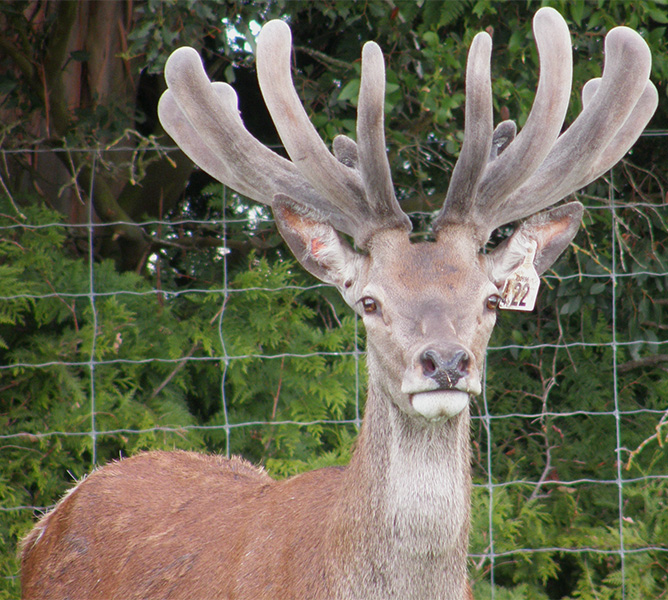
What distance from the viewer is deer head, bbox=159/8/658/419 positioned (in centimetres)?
229

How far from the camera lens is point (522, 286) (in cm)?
260

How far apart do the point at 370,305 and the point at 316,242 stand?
35cm

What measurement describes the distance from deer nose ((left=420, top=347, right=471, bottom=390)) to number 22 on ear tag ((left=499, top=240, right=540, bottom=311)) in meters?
0.55

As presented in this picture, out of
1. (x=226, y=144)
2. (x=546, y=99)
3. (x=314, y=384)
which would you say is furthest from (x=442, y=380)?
(x=314, y=384)

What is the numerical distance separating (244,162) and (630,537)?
8.62 ft

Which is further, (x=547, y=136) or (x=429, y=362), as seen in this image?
(x=547, y=136)

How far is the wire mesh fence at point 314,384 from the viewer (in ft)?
13.2

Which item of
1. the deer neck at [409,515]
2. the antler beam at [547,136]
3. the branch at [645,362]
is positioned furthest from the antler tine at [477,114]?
the branch at [645,362]

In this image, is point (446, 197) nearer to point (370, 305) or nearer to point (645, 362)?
point (370, 305)

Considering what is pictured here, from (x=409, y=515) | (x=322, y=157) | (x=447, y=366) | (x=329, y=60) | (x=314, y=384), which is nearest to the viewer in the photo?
(x=447, y=366)

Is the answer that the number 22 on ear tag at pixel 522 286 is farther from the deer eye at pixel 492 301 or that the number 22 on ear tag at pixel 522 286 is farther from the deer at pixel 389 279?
the deer eye at pixel 492 301

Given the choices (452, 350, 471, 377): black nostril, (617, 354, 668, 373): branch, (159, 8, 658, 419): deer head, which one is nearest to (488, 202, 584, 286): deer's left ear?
(159, 8, 658, 419): deer head

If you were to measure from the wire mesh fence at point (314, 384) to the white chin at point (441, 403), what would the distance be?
172 cm

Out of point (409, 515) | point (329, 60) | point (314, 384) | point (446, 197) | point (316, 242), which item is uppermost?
point (329, 60)
